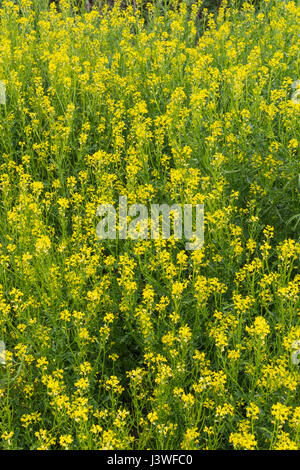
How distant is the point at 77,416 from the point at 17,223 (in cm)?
164

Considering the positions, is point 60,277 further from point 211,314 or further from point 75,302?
point 211,314

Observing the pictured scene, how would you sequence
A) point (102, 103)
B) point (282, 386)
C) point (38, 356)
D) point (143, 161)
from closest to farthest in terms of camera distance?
point (282, 386), point (38, 356), point (143, 161), point (102, 103)

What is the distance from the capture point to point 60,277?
11.0ft

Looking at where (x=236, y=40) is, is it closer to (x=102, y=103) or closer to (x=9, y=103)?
(x=102, y=103)

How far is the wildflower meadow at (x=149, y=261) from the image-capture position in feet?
8.83

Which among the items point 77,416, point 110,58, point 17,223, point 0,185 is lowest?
point 77,416

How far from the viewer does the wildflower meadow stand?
2.69m

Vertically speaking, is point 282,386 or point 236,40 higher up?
point 236,40

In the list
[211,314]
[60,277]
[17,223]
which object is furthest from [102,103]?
[211,314]

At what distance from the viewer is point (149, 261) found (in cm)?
360

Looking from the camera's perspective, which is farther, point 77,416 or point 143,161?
point 143,161

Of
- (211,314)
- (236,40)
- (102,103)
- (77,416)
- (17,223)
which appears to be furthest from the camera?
(236,40)

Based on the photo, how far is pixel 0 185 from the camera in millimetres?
4148

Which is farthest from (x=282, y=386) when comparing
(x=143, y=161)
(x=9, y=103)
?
(x=9, y=103)
